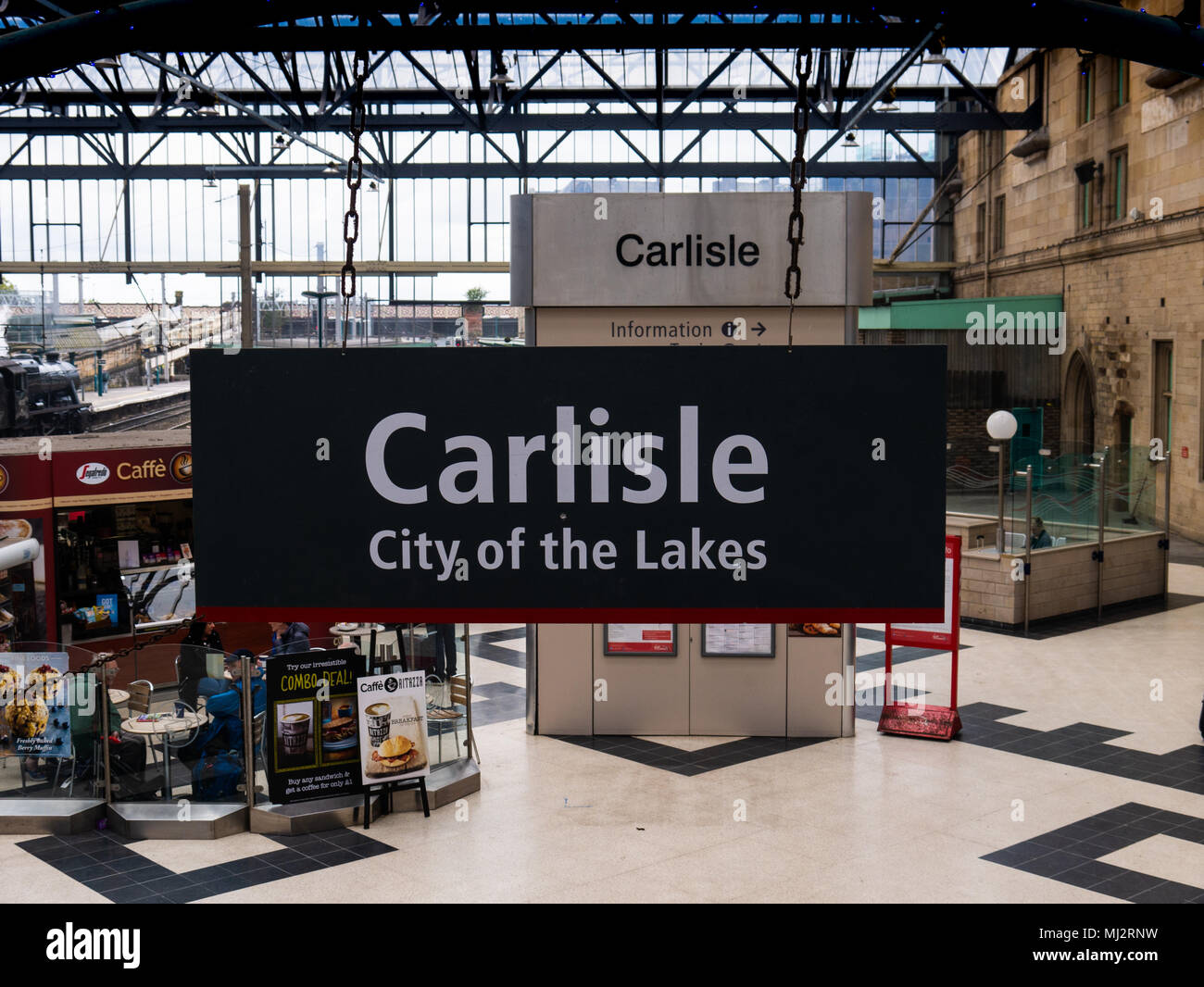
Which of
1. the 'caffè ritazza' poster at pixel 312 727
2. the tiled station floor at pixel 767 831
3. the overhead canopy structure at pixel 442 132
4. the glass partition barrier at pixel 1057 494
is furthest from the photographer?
the overhead canopy structure at pixel 442 132

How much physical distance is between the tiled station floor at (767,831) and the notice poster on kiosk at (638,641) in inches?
36.9

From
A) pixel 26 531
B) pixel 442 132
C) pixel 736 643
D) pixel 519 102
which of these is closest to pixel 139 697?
pixel 26 531

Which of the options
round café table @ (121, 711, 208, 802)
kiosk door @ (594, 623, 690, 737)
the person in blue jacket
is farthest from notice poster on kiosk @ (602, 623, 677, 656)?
round café table @ (121, 711, 208, 802)

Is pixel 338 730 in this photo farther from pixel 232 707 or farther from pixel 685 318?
pixel 685 318

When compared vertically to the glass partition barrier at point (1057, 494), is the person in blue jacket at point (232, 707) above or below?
below

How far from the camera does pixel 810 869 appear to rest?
9.14 m

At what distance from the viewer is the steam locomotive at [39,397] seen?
24.1 meters

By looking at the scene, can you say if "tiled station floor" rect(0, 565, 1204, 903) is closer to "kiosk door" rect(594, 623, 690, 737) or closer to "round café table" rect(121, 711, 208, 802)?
"kiosk door" rect(594, 623, 690, 737)

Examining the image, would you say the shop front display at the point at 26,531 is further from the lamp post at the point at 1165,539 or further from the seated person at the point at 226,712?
the lamp post at the point at 1165,539

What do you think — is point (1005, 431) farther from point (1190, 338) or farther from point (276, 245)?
point (276, 245)

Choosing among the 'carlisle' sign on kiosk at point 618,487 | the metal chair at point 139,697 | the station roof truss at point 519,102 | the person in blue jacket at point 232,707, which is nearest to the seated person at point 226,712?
the person in blue jacket at point 232,707

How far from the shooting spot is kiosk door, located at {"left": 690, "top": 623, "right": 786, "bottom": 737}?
41.8 feet

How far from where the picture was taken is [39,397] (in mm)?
25047
